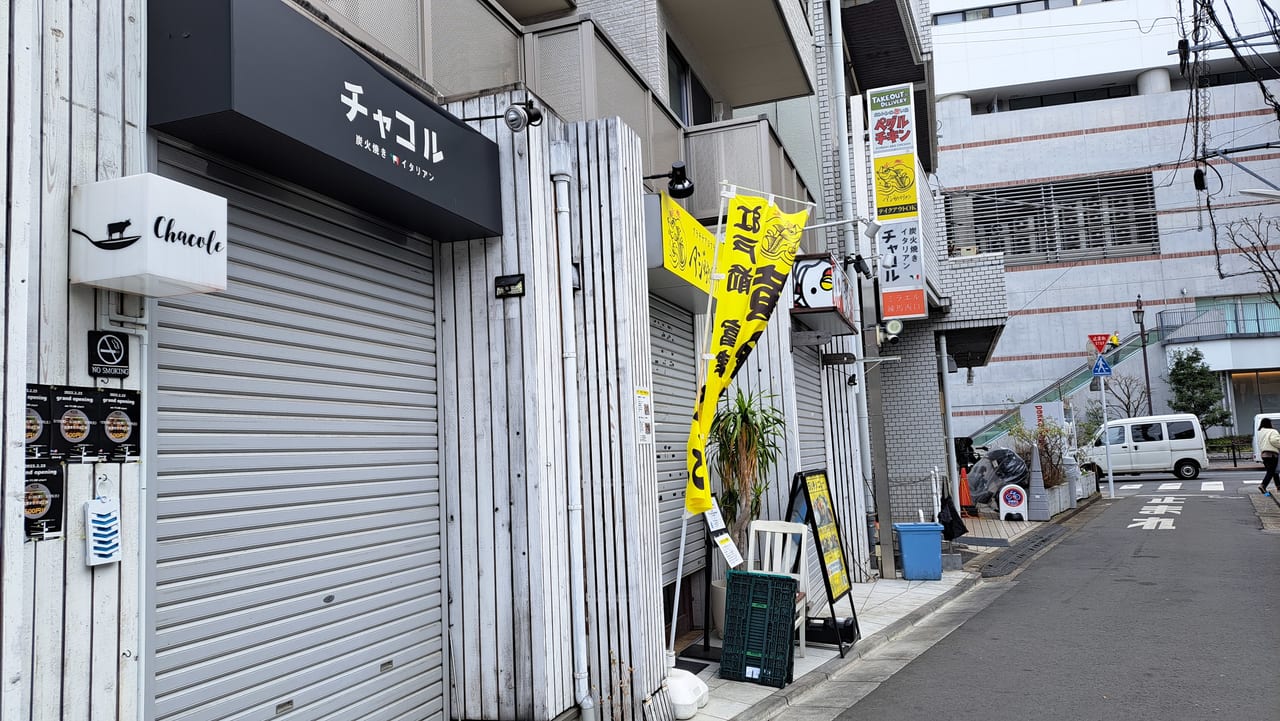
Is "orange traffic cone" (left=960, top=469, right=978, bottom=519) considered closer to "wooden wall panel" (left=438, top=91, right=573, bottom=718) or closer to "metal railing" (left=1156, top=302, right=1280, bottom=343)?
"wooden wall panel" (left=438, top=91, right=573, bottom=718)

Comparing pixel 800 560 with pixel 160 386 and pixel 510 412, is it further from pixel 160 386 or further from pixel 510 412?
pixel 160 386

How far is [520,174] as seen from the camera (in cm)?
603

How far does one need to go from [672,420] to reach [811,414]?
4.34 m

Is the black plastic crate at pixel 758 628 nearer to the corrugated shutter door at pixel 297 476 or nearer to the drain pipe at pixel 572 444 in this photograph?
the drain pipe at pixel 572 444

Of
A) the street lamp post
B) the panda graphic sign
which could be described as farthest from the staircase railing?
the panda graphic sign

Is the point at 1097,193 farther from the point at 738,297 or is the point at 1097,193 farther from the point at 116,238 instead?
the point at 116,238

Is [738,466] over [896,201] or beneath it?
beneath

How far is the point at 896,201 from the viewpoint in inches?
619

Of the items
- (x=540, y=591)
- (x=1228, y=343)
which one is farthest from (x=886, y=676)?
(x=1228, y=343)

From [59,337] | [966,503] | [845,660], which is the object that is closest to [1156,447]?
[966,503]

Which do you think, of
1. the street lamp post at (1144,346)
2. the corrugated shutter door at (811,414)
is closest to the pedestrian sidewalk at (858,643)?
the corrugated shutter door at (811,414)

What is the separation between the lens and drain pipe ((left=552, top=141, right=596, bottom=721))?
5.96 m

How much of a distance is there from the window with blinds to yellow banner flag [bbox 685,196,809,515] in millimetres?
41940

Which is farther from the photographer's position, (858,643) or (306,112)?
(858,643)
